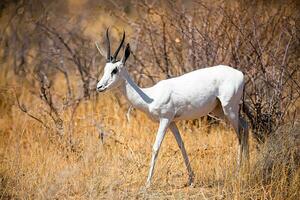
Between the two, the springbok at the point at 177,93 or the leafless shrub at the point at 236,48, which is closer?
the springbok at the point at 177,93

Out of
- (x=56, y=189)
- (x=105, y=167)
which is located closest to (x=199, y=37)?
(x=105, y=167)

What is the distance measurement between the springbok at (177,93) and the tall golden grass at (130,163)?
1.14ft

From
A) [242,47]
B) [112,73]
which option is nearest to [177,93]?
[112,73]

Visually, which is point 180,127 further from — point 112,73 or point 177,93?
point 112,73

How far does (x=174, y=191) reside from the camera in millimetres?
6836

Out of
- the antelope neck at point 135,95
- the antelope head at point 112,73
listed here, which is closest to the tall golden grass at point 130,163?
the antelope neck at point 135,95

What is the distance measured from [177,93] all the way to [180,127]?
2717 mm

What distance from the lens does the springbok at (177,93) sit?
272 inches

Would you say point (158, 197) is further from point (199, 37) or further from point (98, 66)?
point (98, 66)

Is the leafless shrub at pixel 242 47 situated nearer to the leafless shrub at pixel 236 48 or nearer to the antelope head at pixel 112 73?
the leafless shrub at pixel 236 48

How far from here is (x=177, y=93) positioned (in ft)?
23.0

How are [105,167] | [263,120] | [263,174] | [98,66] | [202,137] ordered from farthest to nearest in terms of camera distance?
[98,66], [202,137], [263,120], [105,167], [263,174]

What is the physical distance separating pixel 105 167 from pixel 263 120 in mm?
2407

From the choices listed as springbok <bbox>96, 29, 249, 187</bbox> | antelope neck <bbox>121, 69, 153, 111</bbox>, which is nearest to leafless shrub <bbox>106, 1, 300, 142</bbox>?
springbok <bbox>96, 29, 249, 187</bbox>
